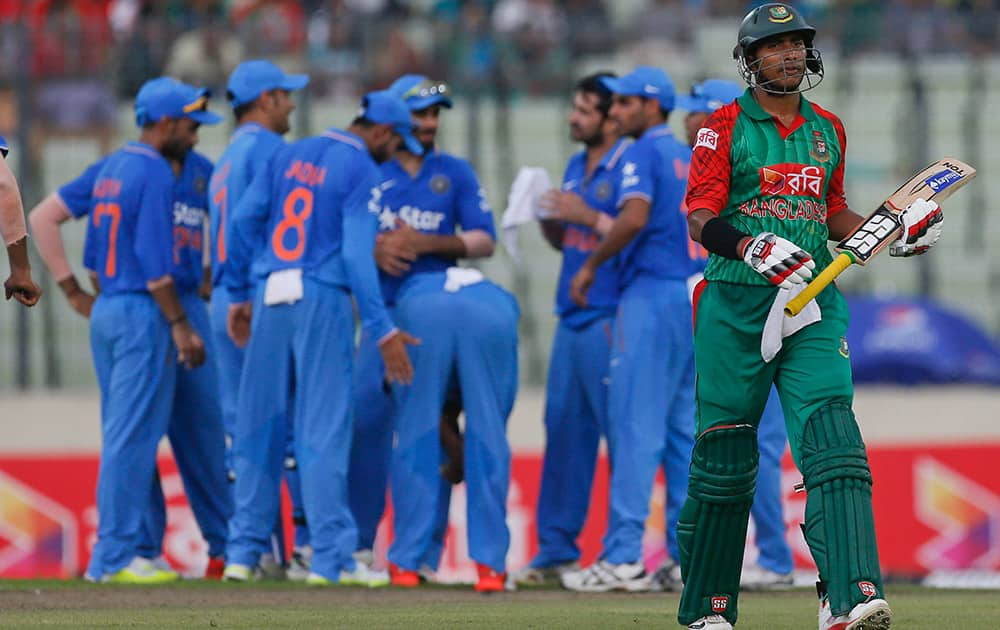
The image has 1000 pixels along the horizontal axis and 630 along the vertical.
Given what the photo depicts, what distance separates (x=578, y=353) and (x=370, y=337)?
1282mm

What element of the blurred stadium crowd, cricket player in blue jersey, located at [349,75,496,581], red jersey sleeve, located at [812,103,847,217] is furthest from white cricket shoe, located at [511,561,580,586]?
the blurred stadium crowd

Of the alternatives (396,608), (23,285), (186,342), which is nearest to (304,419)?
(186,342)

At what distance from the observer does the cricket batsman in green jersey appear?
6750mm

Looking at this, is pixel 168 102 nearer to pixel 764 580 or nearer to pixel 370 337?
pixel 370 337

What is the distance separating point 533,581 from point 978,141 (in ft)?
24.9

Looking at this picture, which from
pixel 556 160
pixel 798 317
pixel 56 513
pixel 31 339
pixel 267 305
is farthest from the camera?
pixel 556 160

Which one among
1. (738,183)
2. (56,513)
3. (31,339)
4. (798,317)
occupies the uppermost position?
(738,183)

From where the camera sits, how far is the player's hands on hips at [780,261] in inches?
255

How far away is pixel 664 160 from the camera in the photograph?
10.5 meters

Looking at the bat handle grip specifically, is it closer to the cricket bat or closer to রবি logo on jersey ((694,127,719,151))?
the cricket bat

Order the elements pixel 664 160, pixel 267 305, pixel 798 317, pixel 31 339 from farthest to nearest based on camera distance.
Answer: pixel 31 339 < pixel 664 160 < pixel 267 305 < pixel 798 317

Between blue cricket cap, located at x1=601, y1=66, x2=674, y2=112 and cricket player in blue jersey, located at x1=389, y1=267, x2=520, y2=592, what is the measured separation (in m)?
1.57

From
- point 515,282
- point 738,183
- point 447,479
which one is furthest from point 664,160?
point 515,282

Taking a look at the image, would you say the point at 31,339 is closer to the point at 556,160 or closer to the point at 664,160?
the point at 556,160
